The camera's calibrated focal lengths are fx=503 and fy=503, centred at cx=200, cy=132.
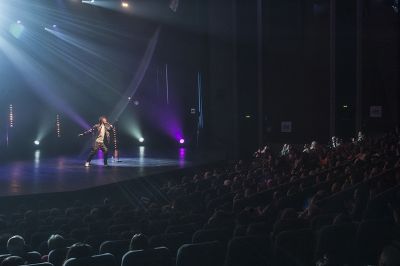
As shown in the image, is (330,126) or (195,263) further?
(330,126)

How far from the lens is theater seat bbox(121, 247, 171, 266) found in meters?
4.18

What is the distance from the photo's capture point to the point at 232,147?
23094 mm

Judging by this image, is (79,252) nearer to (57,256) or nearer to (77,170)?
(57,256)

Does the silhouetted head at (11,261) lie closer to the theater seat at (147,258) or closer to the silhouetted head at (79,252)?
the silhouetted head at (79,252)

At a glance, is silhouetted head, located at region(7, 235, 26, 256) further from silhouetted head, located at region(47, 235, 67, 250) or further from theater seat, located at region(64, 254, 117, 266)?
theater seat, located at region(64, 254, 117, 266)

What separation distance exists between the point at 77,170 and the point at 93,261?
11.7m

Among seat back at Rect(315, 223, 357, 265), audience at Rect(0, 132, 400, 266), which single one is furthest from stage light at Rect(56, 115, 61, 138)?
seat back at Rect(315, 223, 357, 265)

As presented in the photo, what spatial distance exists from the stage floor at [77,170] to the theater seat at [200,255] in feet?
24.2

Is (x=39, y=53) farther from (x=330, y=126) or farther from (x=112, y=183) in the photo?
(x=330, y=126)

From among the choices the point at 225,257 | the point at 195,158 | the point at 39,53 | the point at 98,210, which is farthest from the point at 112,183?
the point at 39,53

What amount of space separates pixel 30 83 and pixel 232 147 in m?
9.29

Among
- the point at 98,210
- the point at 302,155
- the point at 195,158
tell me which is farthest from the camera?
the point at 195,158

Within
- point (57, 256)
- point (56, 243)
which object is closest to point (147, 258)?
point (57, 256)

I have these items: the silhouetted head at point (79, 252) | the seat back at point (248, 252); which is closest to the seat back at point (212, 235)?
the seat back at point (248, 252)
